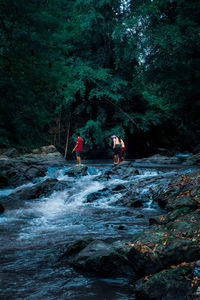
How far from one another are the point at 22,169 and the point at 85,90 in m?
13.6

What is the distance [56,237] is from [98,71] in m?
21.6

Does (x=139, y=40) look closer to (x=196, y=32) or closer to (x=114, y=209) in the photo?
(x=196, y=32)

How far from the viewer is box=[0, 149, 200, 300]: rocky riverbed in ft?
9.45

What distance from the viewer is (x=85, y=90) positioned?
84.0 ft

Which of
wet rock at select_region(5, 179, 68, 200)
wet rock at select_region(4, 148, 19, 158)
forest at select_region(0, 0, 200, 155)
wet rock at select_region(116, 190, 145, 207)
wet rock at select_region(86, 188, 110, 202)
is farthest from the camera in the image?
wet rock at select_region(4, 148, 19, 158)

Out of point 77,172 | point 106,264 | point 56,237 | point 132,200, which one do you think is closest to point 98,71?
point 77,172

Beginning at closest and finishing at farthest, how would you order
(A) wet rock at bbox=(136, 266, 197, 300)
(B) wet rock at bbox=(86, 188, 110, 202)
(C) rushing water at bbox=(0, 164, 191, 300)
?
(A) wet rock at bbox=(136, 266, 197, 300) → (C) rushing water at bbox=(0, 164, 191, 300) → (B) wet rock at bbox=(86, 188, 110, 202)

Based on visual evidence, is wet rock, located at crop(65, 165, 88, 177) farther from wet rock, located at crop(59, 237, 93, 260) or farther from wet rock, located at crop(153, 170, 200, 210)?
wet rock, located at crop(59, 237, 93, 260)

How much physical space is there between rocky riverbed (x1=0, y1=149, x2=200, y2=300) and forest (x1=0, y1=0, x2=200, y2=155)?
221cm

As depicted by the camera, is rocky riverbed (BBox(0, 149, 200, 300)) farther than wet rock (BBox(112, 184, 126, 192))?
No

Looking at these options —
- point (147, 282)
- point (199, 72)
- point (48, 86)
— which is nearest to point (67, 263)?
point (147, 282)

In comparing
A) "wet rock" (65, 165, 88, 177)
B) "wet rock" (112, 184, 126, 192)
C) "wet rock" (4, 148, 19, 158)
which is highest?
"wet rock" (4, 148, 19, 158)

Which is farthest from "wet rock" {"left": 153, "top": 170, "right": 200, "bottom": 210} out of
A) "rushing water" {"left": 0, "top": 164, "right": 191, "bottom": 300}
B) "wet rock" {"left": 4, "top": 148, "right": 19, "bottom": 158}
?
"wet rock" {"left": 4, "top": 148, "right": 19, "bottom": 158}

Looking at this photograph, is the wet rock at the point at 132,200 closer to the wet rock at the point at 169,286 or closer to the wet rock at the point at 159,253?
the wet rock at the point at 159,253
